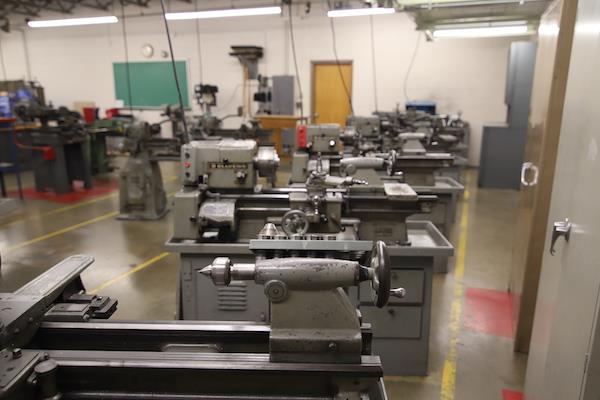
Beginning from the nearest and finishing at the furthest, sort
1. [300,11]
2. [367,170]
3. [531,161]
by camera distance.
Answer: [531,161], [367,170], [300,11]

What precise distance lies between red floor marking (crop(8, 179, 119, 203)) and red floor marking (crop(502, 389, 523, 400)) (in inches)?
187

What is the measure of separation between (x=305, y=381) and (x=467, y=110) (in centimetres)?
684

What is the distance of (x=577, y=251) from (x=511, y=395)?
110 cm

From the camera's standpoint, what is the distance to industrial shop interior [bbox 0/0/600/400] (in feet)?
2.81

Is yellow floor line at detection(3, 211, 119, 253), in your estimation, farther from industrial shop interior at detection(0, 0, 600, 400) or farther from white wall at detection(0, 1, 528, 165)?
white wall at detection(0, 1, 528, 165)

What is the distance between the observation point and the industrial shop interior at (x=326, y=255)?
33.8 inches

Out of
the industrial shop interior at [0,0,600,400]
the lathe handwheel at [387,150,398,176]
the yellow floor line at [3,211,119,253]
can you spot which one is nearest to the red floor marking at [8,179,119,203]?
the industrial shop interior at [0,0,600,400]

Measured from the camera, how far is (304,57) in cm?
748

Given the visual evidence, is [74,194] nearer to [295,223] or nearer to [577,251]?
[295,223]

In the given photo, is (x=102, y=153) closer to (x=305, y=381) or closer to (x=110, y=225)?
(x=110, y=225)

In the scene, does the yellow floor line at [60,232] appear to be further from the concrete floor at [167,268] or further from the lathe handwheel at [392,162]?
the lathe handwheel at [392,162]

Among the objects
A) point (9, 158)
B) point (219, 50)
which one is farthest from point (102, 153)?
point (219, 50)

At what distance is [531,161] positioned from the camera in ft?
7.27

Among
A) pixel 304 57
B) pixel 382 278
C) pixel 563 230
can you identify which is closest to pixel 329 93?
pixel 304 57
